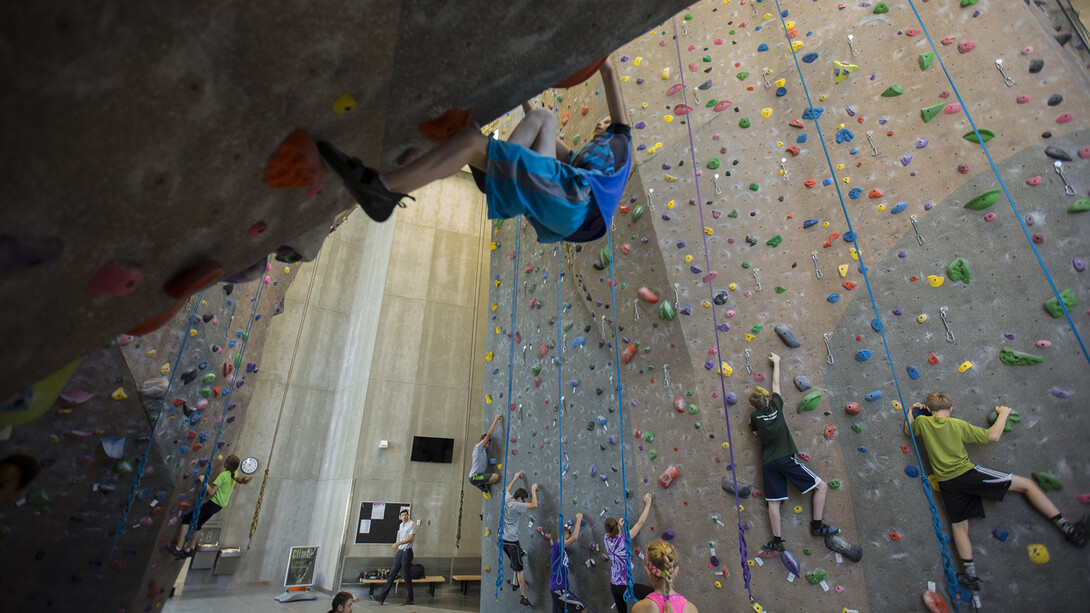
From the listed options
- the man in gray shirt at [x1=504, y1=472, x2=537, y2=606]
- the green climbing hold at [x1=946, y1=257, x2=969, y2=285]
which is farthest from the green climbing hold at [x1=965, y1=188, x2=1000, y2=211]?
the man in gray shirt at [x1=504, y1=472, x2=537, y2=606]

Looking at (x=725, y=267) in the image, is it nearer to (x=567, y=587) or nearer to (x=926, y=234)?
(x=926, y=234)

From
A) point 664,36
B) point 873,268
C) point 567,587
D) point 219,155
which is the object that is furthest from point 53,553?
point 664,36

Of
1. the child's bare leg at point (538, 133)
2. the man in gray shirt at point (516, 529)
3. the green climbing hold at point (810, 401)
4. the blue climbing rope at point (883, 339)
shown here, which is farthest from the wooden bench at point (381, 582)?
the child's bare leg at point (538, 133)

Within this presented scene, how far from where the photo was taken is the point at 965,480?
2.75 m

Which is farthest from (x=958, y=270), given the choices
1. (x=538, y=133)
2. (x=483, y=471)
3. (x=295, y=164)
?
(x=483, y=471)

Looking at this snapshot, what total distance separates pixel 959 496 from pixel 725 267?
5.91ft

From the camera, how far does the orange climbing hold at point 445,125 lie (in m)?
1.32

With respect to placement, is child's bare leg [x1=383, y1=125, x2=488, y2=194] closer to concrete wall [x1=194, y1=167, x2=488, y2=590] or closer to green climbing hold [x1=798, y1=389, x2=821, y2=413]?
green climbing hold [x1=798, y1=389, x2=821, y2=413]

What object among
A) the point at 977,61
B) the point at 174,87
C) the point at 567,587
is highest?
the point at 977,61

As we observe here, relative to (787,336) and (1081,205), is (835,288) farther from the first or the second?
(1081,205)

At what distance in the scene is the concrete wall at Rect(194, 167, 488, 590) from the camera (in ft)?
23.4

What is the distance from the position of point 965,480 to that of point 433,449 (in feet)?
20.5

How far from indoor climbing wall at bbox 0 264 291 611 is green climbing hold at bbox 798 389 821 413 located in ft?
10.8

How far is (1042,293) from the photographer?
2879 millimetres
